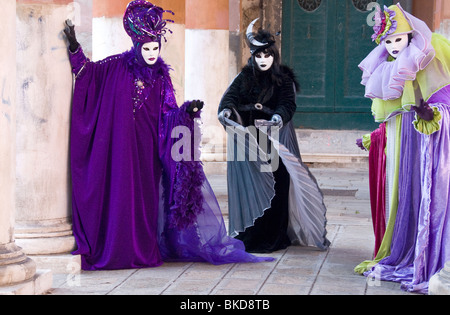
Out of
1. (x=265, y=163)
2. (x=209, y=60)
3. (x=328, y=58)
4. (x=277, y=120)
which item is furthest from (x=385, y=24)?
(x=328, y=58)

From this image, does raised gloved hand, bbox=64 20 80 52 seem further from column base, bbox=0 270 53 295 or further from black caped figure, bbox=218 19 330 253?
column base, bbox=0 270 53 295

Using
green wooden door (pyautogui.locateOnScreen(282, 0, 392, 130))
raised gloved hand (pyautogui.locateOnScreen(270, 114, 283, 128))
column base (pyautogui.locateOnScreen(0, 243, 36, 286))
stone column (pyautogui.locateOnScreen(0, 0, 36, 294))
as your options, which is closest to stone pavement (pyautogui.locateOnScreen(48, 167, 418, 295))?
column base (pyautogui.locateOnScreen(0, 243, 36, 286))

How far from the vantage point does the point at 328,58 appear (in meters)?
13.7

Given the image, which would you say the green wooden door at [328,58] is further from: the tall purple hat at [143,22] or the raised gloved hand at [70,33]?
the raised gloved hand at [70,33]

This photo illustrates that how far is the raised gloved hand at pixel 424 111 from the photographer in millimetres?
4961

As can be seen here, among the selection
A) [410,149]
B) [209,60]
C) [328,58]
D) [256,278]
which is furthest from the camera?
[328,58]

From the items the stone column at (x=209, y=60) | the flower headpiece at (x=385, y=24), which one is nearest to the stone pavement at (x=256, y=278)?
the flower headpiece at (x=385, y=24)

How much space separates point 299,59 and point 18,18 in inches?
339

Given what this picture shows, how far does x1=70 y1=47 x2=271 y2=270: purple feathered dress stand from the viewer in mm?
5789

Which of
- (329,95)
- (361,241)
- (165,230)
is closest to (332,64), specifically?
(329,95)

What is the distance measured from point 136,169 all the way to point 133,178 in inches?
2.9

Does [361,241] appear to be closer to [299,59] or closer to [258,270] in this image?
[258,270]

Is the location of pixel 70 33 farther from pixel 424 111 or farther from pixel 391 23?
pixel 424 111

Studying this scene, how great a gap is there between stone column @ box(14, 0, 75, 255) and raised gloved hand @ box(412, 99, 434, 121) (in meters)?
2.39
